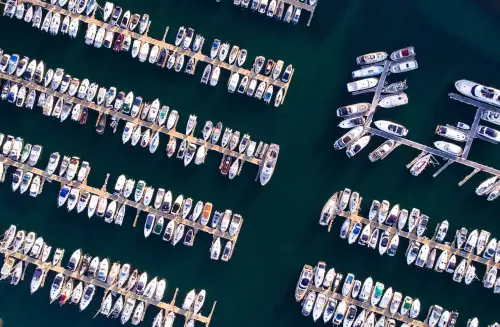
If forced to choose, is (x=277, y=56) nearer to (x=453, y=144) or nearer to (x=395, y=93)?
(x=395, y=93)

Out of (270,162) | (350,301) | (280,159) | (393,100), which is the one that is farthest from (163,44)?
(350,301)

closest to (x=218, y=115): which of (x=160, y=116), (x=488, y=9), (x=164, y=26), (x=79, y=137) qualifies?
(x=160, y=116)

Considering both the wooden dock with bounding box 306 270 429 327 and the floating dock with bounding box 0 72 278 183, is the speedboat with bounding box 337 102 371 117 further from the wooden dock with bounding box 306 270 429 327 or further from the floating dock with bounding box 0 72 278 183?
the wooden dock with bounding box 306 270 429 327

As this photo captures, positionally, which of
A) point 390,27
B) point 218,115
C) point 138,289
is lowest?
point 138,289

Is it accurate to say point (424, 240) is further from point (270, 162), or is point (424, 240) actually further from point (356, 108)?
point (270, 162)

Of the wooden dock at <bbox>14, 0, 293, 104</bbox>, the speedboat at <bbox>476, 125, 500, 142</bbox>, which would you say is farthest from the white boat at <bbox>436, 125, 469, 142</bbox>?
the wooden dock at <bbox>14, 0, 293, 104</bbox>

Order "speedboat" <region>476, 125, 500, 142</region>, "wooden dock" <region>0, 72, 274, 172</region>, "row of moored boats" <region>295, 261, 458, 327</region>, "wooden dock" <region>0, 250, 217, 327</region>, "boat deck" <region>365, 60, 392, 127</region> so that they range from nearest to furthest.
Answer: "speedboat" <region>476, 125, 500, 142</region>
"boat deck" <region>365, 60, 392, 127</region>
"row of moored boats" <region>295, 261, 458, 327</region>
"wooden dock" <region>0, 72, 274, 172</region>
"wooden dock" <region>0, 250, 217, 327</region>

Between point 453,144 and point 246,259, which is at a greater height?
point 453,144
